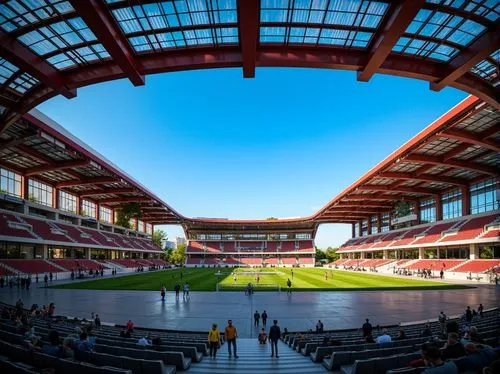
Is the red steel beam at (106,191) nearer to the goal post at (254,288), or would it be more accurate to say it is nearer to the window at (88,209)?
the window at (88,209)

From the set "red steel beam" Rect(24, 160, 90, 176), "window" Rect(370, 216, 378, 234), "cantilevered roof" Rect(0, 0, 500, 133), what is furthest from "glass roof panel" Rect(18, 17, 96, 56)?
"window" Rect(370, 216, 378, 234)

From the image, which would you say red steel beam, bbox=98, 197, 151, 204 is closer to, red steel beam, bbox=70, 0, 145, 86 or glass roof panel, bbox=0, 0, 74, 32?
red steel beam, bbox=70, 0, 145, 86

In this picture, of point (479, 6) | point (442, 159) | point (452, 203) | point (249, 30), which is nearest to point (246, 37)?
point (249, 30)

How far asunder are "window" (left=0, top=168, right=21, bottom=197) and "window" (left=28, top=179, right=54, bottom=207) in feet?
9.76

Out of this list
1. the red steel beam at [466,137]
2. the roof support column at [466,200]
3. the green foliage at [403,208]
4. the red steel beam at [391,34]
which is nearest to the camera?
the red steel beam at [391,34]

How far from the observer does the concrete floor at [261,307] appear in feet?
71.7

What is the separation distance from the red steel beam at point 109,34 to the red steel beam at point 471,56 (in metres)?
16.0

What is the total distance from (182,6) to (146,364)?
13725 millimetres

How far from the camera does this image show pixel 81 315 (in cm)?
2344

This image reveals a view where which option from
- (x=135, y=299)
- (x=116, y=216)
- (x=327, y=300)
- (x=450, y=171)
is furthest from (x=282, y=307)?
(x=116, y=216)

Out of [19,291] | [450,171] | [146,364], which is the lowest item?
[19,291]

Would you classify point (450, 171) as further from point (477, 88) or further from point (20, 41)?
point (20, 41)

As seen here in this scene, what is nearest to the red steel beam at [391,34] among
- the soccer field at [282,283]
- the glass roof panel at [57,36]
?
the glass roof panel at [57,36]

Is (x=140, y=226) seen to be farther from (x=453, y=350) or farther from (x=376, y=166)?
(x=453, y=350)
